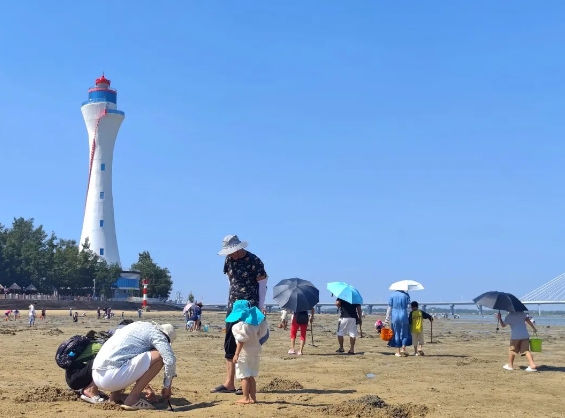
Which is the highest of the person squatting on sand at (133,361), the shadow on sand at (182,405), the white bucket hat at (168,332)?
the white bucket hat at (168,332)

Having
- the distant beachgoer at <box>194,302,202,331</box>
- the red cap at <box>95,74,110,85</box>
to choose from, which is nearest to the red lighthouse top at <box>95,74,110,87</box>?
the red cap at <box>95,74,110,85</box>

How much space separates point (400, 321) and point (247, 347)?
21.0 feet

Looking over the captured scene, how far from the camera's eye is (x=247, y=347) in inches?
267

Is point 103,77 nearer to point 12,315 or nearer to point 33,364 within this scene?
point 12,315

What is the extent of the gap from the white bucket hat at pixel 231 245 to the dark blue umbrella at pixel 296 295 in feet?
18.1

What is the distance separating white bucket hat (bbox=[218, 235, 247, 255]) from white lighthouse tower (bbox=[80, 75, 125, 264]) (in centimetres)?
8132

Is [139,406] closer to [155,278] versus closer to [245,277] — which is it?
[245,277]

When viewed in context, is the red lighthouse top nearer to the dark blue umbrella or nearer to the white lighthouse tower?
the white lighthouse tower

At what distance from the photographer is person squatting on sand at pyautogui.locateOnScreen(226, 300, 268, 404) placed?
6.70 metres

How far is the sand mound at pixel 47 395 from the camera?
6715mm

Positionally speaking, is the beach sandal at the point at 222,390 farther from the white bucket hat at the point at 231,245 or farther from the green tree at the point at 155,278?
the green tree at the point at 155,278

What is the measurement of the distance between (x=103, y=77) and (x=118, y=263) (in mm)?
26193

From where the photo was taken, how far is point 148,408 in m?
6.40

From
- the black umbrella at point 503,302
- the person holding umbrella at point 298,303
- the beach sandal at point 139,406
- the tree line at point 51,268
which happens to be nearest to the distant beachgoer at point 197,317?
the person holding umbrella at point 298,303
